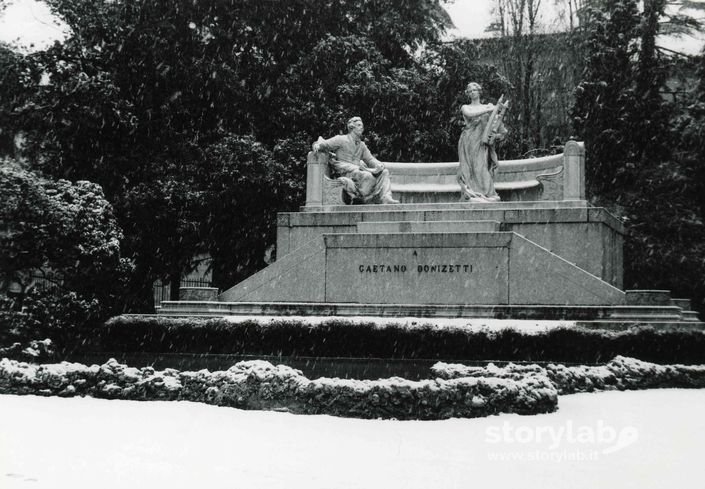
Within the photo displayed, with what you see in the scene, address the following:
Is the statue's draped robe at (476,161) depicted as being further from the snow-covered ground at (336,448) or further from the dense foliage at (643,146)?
the snow-covered ground at (336,448)

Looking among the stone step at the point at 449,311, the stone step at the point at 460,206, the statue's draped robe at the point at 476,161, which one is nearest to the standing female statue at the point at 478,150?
the statue's draped robe at the point at 476,161

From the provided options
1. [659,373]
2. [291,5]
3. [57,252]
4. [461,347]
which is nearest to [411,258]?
[461,347]

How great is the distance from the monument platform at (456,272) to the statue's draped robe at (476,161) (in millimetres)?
673

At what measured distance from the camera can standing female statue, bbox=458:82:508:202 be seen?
62.7 feet

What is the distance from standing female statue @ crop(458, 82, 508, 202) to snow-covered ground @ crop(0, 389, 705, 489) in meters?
9.83

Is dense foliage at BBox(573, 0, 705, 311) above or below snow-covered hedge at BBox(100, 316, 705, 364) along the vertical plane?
above

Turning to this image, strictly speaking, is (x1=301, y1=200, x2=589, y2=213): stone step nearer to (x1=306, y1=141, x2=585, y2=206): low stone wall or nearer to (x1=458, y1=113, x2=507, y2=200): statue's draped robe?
(x1=306, y1=141, x2=585, y2=206): low stone wall

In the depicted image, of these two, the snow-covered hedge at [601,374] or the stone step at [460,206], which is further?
the stone step at [460,206]

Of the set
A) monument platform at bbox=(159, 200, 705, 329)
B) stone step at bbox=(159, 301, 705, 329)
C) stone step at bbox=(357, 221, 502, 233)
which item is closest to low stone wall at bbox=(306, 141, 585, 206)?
monument platform at bbox=(159, 200, 705, 329)

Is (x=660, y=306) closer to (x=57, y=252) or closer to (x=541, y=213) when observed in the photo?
(x=541, y=213)

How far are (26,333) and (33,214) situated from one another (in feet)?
8.13

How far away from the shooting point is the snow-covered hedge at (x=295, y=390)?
9070 millimetres

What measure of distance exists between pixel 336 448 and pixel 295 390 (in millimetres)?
2038

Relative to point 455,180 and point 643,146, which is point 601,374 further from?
point 643,146
